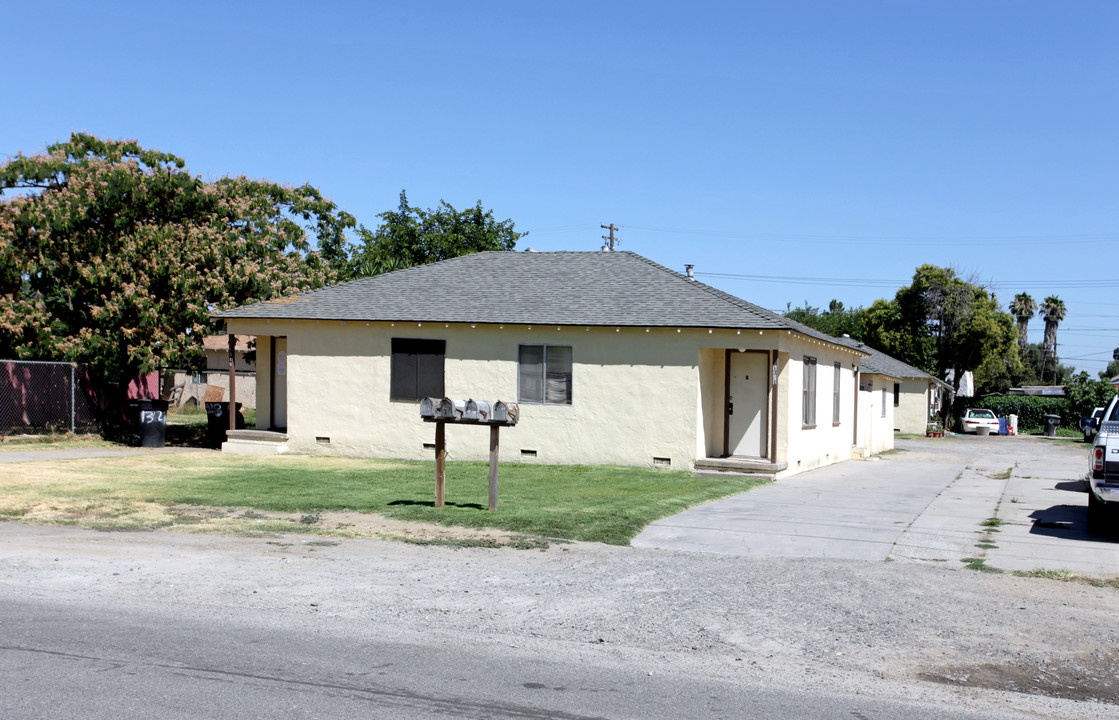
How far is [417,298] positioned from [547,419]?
175 inches

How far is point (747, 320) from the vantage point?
18.7 meters

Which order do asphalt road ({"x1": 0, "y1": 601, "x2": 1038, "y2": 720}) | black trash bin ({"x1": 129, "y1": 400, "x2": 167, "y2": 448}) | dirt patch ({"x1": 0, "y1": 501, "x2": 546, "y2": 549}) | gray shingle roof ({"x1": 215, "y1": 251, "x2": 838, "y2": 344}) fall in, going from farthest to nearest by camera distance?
black trash bin ({"x1": 129, "y1": 400, "x2": 167, "y2": 448}) → gray shingle roof ({"x1": 215, "y1": 251, "x2": 838, "y2": 344}) → dirt patch ({"x1": 0, "y1": 501, "x2": 546, "y2": 549}) → asphalt road ({"x1": 0, "y1": 601, "x2": 1038, "y2": 720})

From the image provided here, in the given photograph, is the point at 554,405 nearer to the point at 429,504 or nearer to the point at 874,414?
the point at 429,504

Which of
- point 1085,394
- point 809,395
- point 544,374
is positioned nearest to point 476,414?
point 544,374

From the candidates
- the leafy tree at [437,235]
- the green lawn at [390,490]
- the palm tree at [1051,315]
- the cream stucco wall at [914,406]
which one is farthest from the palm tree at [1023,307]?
the green lawn at [390,490]

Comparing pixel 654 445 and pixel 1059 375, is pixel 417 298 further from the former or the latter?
pixel 1059 375

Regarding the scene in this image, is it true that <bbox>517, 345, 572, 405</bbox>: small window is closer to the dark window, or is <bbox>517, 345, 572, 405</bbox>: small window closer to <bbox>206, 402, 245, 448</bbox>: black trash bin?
the dark window

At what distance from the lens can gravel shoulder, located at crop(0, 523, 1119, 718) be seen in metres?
6.31

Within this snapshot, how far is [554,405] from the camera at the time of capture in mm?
20344

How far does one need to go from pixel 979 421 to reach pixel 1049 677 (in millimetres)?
48262

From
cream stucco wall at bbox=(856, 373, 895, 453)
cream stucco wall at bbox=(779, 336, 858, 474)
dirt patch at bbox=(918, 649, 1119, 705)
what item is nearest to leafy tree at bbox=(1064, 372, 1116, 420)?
cream stucco wall at bbox=(856, 373, 895, 453)

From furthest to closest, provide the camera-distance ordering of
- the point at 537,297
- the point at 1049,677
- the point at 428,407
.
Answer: the point at 537,297, the point at 428,407, the point at 1049,677

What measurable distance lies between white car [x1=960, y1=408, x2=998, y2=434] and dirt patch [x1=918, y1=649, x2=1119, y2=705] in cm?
4737

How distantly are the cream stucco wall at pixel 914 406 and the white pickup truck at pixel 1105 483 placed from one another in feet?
126
